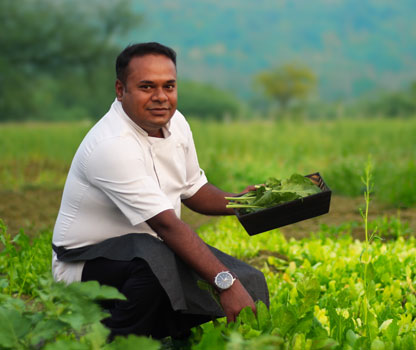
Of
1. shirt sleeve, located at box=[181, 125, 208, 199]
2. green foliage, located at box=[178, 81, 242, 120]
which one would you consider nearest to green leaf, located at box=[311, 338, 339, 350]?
shirt sleeve, located at box=[181, 125, 208, 199]

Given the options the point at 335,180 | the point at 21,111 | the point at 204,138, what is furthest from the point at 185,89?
the point at 335,180

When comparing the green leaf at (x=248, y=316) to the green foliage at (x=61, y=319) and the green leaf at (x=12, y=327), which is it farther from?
the green leaf at (x=12, y=327)

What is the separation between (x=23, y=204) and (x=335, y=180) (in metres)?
3.32

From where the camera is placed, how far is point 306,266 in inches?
148

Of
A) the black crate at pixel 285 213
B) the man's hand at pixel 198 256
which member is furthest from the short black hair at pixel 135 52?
the black crate at pixel 285 213

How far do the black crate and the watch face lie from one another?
32 centimetres

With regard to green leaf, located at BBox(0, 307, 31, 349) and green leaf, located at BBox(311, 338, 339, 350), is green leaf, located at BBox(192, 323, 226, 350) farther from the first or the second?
green leaf, located at BBox(0, 307, 31, 349)

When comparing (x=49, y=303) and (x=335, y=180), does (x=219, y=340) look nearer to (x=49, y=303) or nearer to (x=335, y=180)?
(x=49, y=303)

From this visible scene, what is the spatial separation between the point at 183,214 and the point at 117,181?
11.3ft

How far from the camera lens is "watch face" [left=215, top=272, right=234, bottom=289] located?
2.33 metres

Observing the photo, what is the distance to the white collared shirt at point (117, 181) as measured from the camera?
240cm

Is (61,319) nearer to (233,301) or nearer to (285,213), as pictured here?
(233,301)

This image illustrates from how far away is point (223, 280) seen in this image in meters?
2.33

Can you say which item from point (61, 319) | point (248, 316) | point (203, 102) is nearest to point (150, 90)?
point (248, 316)
